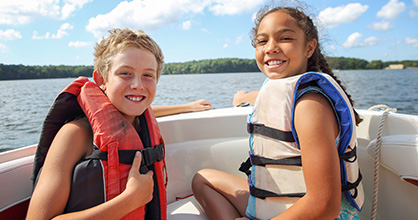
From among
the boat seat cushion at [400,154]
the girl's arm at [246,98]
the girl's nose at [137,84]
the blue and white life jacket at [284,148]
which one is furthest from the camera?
the girl's arm at [246,98]

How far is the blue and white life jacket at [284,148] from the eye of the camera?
1.18 m

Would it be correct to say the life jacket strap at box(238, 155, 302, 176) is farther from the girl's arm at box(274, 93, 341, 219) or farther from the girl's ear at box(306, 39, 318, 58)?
the girl's ear at box(306, 39, 318, 58)

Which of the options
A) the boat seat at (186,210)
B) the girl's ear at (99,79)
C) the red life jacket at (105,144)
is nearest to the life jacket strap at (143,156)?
the red life jacket at (105,144)

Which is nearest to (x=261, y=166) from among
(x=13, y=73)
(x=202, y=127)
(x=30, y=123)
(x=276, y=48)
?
(x=276, y=48)

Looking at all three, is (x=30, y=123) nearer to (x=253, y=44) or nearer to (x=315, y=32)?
(x=253, y=44)

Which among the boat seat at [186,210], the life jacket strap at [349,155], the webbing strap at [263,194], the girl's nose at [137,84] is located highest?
the girl's nose at [137,84]

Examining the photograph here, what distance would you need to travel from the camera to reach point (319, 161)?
1.05 metres

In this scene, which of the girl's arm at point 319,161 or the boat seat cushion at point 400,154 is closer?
the girl's arm at point 319,161

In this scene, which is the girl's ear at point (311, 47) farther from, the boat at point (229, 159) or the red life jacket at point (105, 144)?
the red life jacket at point (105, 144)

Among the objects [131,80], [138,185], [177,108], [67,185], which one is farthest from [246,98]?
[67,185]

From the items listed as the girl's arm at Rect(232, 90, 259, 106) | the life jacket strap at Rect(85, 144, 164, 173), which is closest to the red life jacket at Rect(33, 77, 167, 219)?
the life jacket strap at Rect(85, 144, 164, 173)

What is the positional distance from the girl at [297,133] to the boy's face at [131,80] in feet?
1.77

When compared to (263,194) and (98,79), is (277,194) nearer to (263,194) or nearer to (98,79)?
(263,194)

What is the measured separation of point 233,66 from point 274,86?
26.7 metres
